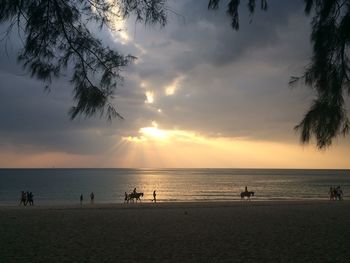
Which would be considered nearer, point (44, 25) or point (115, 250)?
point (44, 25)

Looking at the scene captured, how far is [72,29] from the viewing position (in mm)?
5891

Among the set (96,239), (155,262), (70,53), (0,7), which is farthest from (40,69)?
(96,239)

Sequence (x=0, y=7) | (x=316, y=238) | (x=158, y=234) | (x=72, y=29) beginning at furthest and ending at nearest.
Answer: (x=158, y=234) → (x=316, y=238) → (x=72, y=29) → (x=0, y=7)

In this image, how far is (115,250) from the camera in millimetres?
8883

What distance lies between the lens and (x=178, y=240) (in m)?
10.1

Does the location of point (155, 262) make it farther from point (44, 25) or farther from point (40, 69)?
point (44, 25)

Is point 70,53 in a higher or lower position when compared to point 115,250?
higher

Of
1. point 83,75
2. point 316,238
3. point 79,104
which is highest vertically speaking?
point 83,75

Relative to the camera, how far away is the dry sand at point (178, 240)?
820cm

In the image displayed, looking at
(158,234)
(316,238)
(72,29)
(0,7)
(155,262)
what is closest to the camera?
(0,7)

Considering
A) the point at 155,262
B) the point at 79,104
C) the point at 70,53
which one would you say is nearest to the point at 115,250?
the point at 155,262

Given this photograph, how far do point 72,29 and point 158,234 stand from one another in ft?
22.4

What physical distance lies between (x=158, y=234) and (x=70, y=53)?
258 inches

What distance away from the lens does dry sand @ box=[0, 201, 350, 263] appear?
8.20 metres
